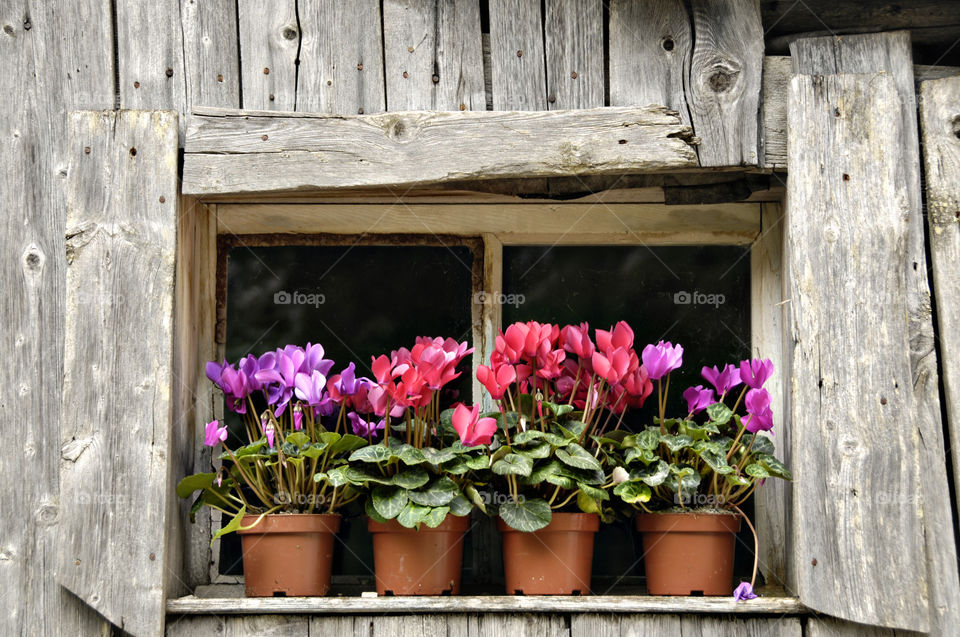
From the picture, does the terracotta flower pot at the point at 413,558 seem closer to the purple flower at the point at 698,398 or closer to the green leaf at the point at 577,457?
the green leaf at the point at 577,457

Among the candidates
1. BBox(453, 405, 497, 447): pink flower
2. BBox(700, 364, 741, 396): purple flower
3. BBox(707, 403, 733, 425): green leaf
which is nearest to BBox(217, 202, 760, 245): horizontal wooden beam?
BBox(700, 364, 741, 396): purple flower

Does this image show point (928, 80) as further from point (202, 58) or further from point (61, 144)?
point (61, 144)

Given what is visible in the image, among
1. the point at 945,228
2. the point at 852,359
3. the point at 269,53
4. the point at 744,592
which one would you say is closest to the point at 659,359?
the point at 852,359

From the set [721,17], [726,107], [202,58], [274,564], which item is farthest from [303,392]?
[721,17]

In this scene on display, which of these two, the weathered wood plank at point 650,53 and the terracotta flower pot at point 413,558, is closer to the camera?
the terracotta flower pot at point 413,558

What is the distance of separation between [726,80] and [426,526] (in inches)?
50.7

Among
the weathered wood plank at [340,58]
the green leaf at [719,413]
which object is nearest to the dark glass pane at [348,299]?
the weathered wood plank at [340,58]

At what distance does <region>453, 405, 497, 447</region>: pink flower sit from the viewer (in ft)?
6.96

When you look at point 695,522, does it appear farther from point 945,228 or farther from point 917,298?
point 945,228

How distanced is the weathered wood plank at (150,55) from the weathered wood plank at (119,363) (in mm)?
77

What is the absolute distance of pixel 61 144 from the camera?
2.36m

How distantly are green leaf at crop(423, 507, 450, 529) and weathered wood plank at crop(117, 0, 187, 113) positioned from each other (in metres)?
1.16

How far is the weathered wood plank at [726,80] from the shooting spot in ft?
7.58

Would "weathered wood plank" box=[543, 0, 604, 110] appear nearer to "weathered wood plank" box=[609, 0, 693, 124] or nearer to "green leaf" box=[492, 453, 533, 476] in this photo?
"weathered wood plank" box=[609, 0, 693, 124]
